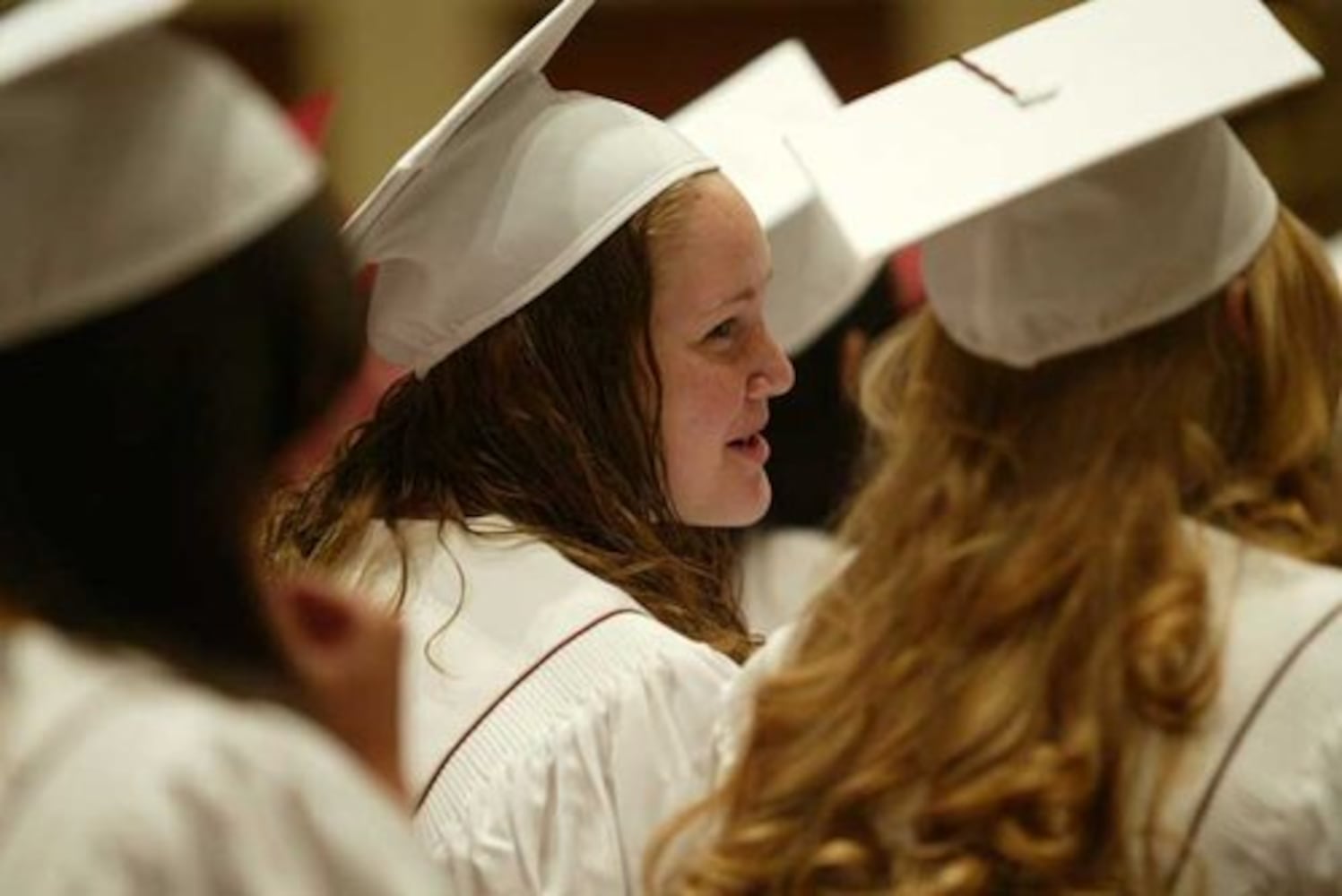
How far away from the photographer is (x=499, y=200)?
292 cm

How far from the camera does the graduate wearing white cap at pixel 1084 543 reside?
209 centimetres

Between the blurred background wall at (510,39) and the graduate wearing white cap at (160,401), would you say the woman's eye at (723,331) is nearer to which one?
the graduate wearing white cap at (160,401)

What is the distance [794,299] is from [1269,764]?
2.33 meters

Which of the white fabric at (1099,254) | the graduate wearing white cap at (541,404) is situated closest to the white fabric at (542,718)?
the graduate wearing white cap at (541,404)

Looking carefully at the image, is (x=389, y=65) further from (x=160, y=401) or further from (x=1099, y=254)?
(x=160, y=401)

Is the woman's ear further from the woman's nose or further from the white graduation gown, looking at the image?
the woman's nose

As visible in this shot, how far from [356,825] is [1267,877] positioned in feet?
2.16

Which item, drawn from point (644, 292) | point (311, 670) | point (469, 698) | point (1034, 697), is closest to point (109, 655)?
point (311, 670)

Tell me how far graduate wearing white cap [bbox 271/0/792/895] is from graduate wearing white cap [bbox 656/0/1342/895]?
0.50 meters

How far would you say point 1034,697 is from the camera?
2121 millimetres

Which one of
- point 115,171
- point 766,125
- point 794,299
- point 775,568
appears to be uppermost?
point 115,171

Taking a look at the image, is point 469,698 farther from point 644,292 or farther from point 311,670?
point 311,670

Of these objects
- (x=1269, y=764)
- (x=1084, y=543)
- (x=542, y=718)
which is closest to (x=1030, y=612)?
(x=1084, y=543)

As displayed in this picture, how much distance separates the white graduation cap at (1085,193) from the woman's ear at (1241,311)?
0.01m
